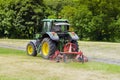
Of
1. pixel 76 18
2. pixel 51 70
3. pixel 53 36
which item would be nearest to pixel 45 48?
pixel 53 36

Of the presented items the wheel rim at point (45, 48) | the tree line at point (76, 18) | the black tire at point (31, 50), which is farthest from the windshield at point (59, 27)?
the tree line at point (76, 18)

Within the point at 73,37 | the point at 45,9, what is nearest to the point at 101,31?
the point at 45,9

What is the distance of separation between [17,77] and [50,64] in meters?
3.74

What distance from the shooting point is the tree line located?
42281 mm

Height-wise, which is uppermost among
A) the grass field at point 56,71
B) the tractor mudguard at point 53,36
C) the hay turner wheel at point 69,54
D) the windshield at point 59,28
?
the windshield at point 59,28

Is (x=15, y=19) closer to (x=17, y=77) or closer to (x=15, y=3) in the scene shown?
(x=15, y=3)

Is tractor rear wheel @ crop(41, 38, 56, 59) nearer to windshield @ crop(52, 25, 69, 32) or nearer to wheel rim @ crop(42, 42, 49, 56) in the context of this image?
wheel rim @ crop(42, 42, 49, 56)

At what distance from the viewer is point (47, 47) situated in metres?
18.3

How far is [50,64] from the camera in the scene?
15.4 meters

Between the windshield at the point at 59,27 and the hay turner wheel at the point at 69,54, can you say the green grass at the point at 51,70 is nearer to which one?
the hay turner wheel at the point at 69,54

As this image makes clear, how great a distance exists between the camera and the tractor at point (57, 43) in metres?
16.8

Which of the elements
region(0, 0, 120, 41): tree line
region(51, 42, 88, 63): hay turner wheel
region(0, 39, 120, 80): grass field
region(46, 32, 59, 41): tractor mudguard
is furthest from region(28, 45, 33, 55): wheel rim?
region(0, 0, 120, 41): tree line

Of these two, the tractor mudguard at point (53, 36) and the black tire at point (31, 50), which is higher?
the tractor mudguard at point (53, 36)

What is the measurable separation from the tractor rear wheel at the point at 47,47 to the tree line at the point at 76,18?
23719 mm
